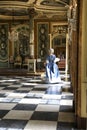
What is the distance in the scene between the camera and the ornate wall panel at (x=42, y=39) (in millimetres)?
20844

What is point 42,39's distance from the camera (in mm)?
20906

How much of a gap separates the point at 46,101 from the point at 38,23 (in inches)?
547

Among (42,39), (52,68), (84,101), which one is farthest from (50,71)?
(42,39)

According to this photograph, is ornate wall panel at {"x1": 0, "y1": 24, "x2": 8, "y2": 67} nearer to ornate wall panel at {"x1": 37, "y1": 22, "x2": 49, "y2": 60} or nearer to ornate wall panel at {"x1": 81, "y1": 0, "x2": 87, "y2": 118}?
ornate wall panel at {"x1": 37, "y1": 22, "x2": 49, "y2": 60}

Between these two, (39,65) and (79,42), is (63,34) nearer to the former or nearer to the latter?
(39,65)

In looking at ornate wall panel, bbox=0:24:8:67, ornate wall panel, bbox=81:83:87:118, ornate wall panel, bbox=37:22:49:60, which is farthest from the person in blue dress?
ornate wall panel, bbox=0:24:8:67

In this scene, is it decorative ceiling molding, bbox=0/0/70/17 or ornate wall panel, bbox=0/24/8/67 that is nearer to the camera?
decorative ceiling molding, bbox=0/0/70/17

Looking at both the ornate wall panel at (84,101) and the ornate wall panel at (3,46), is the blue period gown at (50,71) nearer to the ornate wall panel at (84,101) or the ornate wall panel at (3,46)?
the ornate wall panel at (84,101)

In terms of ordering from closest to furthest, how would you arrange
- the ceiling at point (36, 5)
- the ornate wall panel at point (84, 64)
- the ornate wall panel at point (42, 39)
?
the ornate wall panel at point (84, 64), the ceiling at point (36, 5), the ornate wall panel at point (42, 39)

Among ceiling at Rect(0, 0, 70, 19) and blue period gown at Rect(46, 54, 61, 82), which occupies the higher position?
ceiling at Rect(0, 0, 70, 19)

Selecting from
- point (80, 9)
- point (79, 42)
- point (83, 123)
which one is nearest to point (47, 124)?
point (83, 123)

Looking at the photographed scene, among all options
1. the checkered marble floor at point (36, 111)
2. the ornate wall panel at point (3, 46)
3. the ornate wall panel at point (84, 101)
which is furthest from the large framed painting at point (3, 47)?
the ornate wall panel at point (84, 101)

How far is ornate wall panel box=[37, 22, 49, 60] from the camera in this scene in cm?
2084

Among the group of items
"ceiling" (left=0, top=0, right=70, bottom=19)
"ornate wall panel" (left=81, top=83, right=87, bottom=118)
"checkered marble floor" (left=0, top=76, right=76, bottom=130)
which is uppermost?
"ceiling" (left=0, top=0, right=70, bottom=19)
